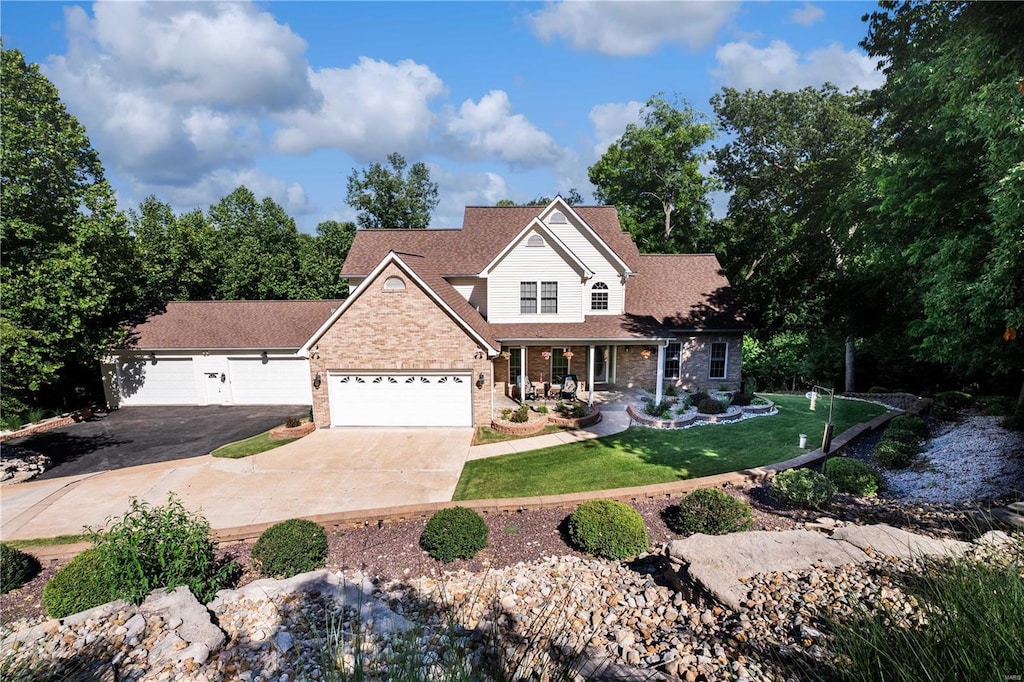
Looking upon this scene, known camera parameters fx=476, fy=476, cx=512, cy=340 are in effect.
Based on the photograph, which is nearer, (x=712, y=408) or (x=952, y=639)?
(x=952, y=639)

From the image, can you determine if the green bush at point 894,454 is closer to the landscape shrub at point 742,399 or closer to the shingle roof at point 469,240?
the landscape shrub at point 742,399

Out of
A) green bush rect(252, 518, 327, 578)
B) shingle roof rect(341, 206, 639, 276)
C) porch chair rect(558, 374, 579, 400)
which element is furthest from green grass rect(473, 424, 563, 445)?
shingle roof rect(341, 206, 639, 276)

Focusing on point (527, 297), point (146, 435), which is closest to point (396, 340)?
point (527, 297)

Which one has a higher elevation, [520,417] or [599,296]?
[599,296]

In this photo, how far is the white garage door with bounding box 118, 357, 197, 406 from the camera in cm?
2131

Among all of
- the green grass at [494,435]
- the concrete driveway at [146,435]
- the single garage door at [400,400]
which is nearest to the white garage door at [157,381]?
the concrete driveway at [146,435]

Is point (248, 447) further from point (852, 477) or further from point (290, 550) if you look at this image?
point (852, 477)

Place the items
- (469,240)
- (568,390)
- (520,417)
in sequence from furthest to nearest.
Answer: (469,240) → (568,390) → (520,417)

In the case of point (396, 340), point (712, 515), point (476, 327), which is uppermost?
point (476, 327)

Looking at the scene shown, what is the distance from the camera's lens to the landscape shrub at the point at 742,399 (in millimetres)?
18297

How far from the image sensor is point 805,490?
9.87 metres

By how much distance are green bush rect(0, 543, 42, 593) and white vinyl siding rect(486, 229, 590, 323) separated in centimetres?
1507

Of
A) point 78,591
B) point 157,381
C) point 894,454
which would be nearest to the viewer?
point 78,591

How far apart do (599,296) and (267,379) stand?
15.4m
